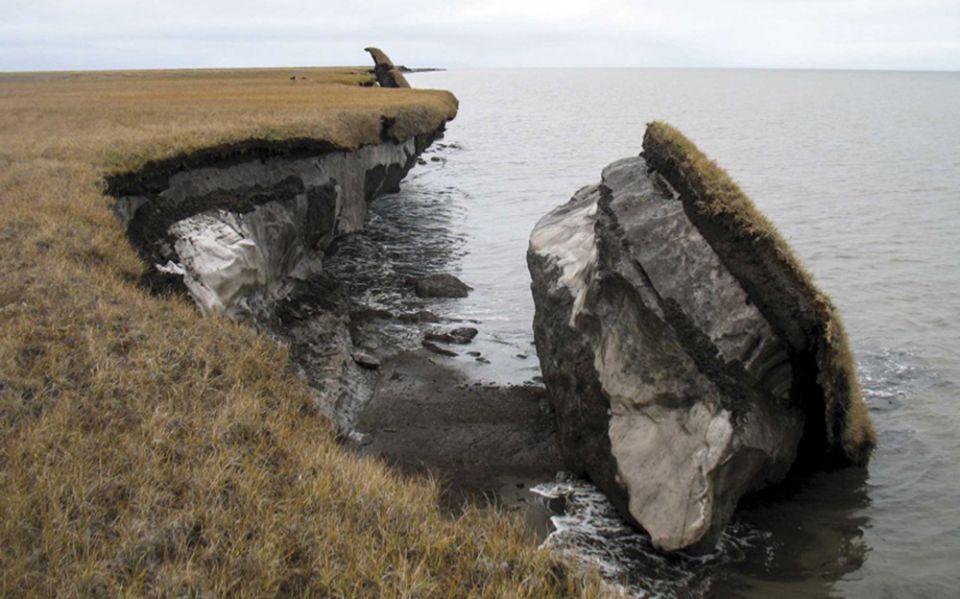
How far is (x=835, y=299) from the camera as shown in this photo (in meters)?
21.4

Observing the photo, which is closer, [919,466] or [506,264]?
[919,466]

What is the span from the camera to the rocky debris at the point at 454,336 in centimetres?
1802

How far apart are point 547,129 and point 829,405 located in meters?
73.2

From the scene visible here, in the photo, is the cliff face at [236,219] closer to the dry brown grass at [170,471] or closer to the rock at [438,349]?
the dry brown grass at [170,471]

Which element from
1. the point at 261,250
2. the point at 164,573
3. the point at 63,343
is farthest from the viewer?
the point at 261,250

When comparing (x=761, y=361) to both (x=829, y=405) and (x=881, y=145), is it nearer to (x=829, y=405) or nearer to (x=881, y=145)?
(x=829, y=405)

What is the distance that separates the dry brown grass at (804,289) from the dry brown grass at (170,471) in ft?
18.3

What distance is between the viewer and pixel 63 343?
901cm

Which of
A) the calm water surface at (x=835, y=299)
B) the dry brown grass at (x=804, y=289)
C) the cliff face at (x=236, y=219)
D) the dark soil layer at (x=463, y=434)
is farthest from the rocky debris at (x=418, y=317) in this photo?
the dry brown grass at (x=804, y=289)

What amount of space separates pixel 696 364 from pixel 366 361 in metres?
7.74

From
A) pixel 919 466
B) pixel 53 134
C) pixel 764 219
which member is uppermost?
pixel 53 134

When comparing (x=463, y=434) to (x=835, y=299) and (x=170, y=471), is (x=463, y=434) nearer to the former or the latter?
(x=170, y=471)

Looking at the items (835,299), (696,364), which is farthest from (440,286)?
(696,364)

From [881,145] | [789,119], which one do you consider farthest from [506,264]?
[789,119]
